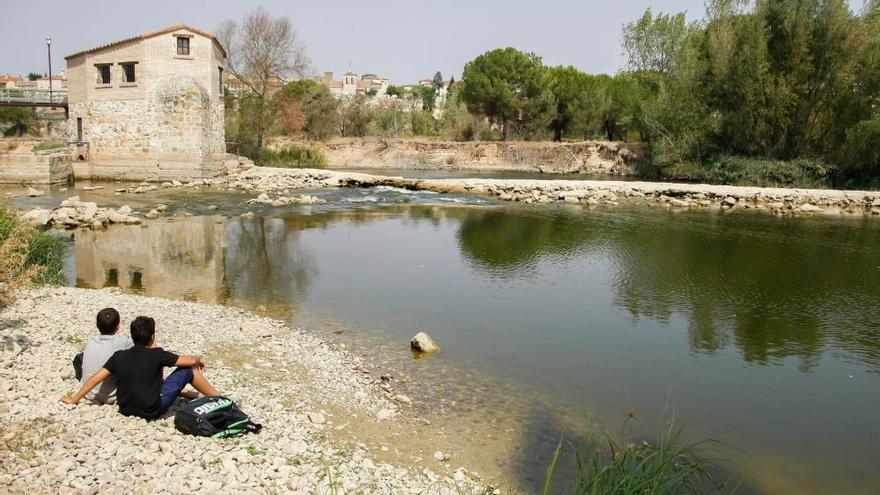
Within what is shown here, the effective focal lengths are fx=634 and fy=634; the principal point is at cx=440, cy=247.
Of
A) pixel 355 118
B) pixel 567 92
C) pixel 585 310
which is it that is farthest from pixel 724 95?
pixel 355 118

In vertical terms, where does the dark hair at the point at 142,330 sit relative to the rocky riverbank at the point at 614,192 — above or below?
below

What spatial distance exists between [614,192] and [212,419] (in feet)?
94.8

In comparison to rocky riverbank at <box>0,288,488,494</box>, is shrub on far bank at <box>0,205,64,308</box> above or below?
above

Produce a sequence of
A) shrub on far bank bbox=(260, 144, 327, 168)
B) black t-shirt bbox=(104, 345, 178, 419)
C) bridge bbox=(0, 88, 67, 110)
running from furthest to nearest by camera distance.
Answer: shrub on far bank bbox=(260, 144, 327, 168)
bridge bbox=(0, 88, 67, 110)
black t-shirt bbox=(104, 345, 178, 419)

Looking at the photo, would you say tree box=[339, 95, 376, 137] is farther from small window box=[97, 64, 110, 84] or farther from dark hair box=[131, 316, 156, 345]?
dark hair box=[131, 316, 156, 345]

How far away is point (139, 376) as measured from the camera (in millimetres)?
5848

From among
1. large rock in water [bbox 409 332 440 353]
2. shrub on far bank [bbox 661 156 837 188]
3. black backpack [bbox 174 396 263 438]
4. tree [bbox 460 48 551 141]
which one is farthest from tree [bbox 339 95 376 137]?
black backpack [bbox 174 396 263 438]

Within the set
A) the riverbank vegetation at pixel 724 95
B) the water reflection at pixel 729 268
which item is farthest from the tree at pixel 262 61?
the water reflection at pixel 729 268

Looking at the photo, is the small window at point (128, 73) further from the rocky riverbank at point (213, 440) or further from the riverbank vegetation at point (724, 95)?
the rocky riverbank at point (213, 440)

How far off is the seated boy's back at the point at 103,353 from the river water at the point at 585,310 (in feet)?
11.4

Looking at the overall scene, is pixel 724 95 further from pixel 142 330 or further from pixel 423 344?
pixel 142 330

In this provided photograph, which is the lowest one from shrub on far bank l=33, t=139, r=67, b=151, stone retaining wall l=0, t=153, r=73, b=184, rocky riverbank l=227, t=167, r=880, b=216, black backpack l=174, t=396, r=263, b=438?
black backpack l=174, t=396, r=263, b=438

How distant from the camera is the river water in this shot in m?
7.58

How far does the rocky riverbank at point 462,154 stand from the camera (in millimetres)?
49188
